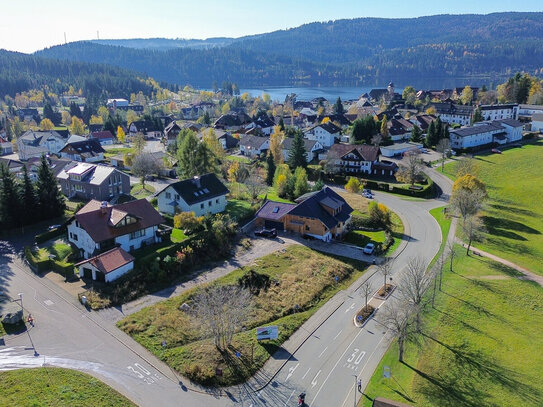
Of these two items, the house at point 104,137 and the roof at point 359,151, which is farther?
the house at point 104,137

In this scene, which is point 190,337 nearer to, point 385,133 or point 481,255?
point 481,255

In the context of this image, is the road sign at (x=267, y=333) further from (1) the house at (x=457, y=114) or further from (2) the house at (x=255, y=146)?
(1) the house at (x=457, y=114)

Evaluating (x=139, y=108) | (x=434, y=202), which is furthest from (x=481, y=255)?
(x=139, y=108)

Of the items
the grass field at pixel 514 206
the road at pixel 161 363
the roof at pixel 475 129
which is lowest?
the grass field at pixel 514 206

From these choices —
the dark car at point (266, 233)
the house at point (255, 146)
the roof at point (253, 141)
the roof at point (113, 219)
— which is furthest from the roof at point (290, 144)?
the roof at point (113, 219)

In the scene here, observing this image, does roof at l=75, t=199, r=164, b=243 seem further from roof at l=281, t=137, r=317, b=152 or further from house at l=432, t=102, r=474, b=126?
house at l=432, t=102, r=474, b=126

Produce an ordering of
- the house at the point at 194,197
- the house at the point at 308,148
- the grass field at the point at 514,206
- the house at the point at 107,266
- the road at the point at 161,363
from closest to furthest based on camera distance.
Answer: the road at the point at 161,363 → the house at the point at 107,266 → the grass field at the point at 514,206 → the house at the point at 194,197 → the house at the point at 308,148

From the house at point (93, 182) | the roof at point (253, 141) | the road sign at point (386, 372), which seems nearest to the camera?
the road sign at point (386, 372)

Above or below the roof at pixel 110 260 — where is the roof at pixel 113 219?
above
